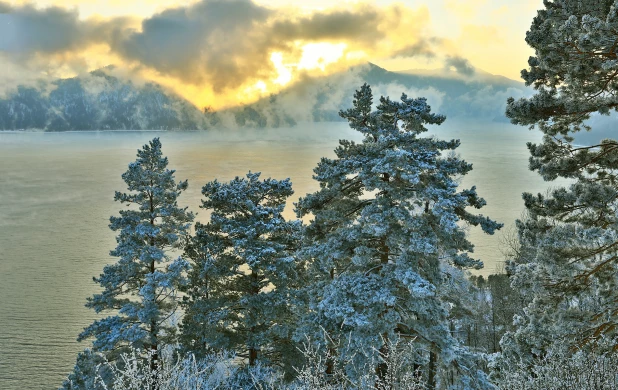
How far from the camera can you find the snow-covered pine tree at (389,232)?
9.72 m

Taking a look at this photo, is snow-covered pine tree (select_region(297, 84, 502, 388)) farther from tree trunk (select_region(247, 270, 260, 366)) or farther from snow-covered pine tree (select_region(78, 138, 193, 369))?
snow-covered pine tree (select_region(78, 138, 193, 369))

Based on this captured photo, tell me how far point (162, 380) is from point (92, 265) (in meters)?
49.0

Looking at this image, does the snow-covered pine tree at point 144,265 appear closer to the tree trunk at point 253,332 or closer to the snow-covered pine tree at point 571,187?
the tree trunk at point 253,332

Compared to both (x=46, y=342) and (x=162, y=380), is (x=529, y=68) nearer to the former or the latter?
(x=162, y=380)

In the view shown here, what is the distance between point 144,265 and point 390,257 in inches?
363

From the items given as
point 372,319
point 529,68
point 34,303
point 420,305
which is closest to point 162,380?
point 372,319

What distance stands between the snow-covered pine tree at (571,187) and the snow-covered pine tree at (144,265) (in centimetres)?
1096

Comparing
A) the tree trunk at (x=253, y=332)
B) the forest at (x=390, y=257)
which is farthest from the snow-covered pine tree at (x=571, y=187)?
the tree trunk at (x=253, y=332)

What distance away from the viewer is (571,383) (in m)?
4.96

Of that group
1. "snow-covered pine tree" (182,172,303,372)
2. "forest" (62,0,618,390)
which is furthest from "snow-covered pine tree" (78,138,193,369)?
"snow-covered pine tree" (182,172,303,372)

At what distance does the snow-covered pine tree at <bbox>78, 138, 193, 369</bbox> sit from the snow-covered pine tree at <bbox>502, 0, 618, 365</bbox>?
36.0ft

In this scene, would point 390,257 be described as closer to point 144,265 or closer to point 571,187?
point 571,187

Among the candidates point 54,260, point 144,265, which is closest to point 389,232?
point 144,265

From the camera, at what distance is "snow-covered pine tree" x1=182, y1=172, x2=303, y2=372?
1327 cm
